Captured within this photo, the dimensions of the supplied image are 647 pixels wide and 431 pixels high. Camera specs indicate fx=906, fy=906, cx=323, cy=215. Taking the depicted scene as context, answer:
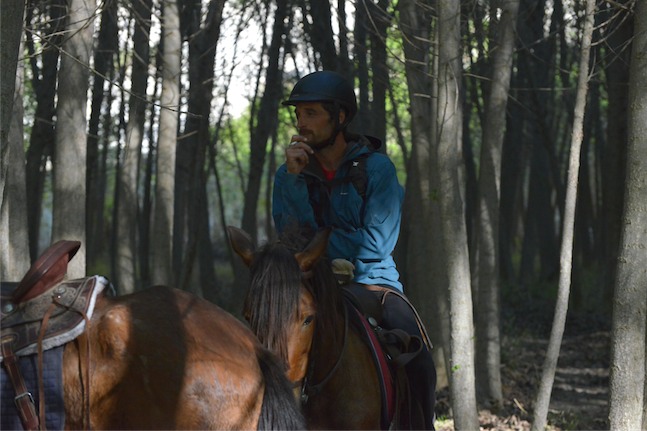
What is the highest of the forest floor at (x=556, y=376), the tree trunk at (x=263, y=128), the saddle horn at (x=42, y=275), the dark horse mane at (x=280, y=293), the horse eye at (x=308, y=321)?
the tree trunk at (x=263, y=128)

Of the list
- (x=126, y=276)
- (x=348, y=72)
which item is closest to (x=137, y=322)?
(x=126, y=276)

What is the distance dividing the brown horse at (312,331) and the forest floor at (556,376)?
171 inches

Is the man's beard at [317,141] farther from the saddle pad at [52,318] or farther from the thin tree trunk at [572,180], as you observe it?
the thin tree trunk at [572,180]

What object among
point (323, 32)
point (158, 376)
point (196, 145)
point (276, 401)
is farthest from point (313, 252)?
point (196, 145)

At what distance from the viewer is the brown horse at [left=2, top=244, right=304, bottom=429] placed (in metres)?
3.31

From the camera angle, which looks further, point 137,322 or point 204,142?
point 204,142

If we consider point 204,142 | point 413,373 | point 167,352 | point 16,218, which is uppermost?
point 204,142

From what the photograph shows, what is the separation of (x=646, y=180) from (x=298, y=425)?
149 inches

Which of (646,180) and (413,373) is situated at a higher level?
(646,180)

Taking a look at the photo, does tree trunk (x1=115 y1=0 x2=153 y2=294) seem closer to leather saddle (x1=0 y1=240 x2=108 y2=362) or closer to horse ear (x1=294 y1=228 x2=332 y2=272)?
horse ear (x1=294 y1=228 x2=332 y2=272)

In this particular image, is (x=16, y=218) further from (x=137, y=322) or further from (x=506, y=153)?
(x=506, y=153)

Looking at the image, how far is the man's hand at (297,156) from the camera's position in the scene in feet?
17.0

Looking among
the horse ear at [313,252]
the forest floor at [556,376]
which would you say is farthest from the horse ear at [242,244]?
the forest floor at [556,376]

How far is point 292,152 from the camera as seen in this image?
17.0 ft
